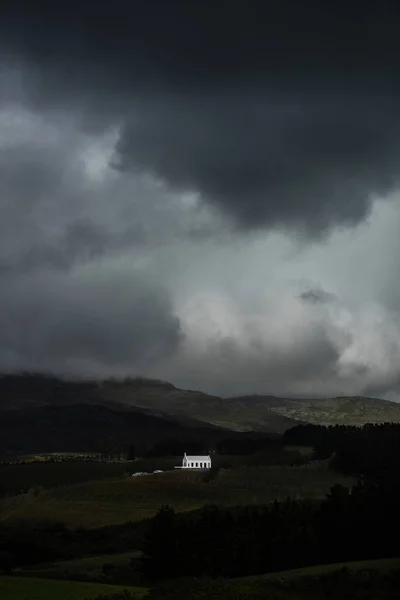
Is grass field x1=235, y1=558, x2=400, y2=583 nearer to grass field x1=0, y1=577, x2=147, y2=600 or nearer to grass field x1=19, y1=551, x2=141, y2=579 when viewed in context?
grass field x1=0, y1=577, x2=147, y2=600

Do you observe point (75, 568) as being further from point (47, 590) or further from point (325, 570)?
point (47, 590)

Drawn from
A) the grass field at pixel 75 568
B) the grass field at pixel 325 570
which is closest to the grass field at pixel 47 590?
the grass field at pixel 325 570

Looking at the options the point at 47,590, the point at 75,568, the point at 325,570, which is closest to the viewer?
the point at 47,590

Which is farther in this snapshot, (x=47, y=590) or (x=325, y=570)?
(x=325, y=570)

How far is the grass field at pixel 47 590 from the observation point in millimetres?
61625

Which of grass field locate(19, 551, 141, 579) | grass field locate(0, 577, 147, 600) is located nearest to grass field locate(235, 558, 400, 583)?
grass field locate(0, 577, 147, 600)

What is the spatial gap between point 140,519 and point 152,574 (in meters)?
95.4

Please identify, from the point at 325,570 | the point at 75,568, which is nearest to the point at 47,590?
the point at 325,570

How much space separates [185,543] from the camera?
11275cm

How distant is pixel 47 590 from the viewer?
209 ft

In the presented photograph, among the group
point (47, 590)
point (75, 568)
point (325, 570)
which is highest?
point (325, 570)

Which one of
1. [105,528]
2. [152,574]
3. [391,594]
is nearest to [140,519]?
[105,528]

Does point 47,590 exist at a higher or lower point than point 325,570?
lower

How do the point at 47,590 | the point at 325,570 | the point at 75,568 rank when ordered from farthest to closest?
the point at 75,568
the point at 325,570
the point at 47,590
